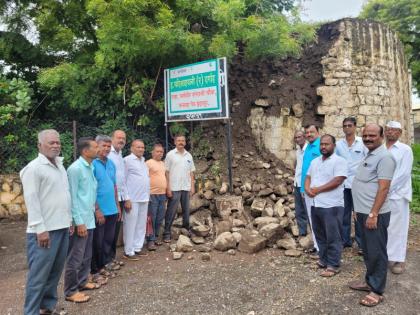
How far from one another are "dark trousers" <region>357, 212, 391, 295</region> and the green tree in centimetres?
1879

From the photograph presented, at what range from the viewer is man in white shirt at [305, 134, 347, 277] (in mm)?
4035

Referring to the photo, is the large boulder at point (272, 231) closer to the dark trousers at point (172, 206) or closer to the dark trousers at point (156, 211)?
the dark trousers at point (172, 206)

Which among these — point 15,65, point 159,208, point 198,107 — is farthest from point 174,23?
point 15,65

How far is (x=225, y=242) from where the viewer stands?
195 inches

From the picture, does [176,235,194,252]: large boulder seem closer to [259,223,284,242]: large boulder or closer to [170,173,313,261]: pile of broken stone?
[170,173,313,261]: pile of broken stone

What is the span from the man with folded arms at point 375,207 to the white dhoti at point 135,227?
2.84 m

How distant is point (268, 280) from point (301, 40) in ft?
20.9

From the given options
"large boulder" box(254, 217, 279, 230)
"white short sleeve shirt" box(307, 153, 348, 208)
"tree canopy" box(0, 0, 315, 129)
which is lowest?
"large boulder" box(254, 217, 279, 230)

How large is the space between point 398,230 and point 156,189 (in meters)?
3.32

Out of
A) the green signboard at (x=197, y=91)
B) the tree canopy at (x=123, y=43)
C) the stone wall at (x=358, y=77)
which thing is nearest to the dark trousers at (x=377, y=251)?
the green signboard at (x=197, y=91)

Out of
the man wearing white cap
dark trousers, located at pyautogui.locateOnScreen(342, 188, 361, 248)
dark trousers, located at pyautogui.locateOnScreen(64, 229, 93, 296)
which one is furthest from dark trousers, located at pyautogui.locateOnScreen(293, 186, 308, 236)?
dark trousers, located at pyautogui.locateOnScreen(64, 229, 93, 296)

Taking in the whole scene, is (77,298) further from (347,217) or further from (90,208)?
(347,217)

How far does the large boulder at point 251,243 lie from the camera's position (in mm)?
4814

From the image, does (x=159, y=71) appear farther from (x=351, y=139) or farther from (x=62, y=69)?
(x=351, y=139)
